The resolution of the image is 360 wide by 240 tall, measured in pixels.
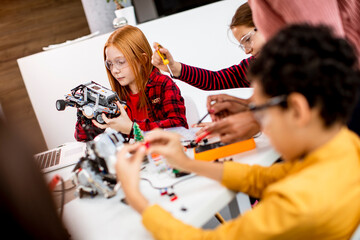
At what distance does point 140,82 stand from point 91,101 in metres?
0.40

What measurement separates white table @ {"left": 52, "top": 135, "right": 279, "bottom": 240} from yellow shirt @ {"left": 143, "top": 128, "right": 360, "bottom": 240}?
0.08 meters

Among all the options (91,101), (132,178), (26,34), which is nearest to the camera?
(132,178)

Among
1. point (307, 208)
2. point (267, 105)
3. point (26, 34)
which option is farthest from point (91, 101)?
point (26, 34)

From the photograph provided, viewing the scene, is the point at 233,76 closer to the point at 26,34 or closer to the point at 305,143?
the point at 305,143

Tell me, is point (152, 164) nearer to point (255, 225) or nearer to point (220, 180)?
point (220, 180)

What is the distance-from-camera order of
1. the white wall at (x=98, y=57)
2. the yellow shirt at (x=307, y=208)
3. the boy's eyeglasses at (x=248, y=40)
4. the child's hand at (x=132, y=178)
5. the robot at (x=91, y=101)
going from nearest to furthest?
the yellow shirt at (x=307, y=208), the child's hand at (x=132, y=178), the robot at (x=91, y=101), the boy's eyeglasses at (x=248, y=40), the white wall at (x=98, y=57)

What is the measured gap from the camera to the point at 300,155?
0.68 metres

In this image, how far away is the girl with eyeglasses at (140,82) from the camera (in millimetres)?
1632

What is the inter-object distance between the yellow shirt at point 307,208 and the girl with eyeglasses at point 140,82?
36.0 inches

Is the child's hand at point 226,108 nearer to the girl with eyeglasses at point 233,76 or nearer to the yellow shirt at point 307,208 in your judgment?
the girl with eyeglasses at point 233,76

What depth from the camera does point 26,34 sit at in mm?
2539

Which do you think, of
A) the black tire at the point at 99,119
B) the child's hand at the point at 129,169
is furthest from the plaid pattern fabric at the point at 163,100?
the child's hand at the point at 129,169

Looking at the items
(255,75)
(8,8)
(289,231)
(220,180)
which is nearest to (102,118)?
(220,180)

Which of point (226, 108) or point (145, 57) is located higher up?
point (145, 57)
